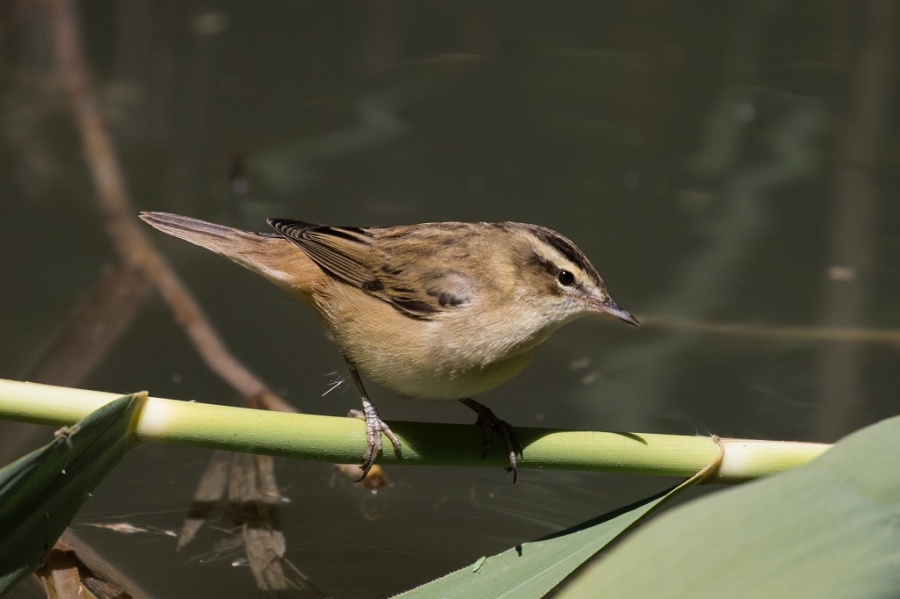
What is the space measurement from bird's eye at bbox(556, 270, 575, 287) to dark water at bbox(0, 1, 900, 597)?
2.93 ft

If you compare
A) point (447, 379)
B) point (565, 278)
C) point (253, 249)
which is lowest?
point (447, 379)

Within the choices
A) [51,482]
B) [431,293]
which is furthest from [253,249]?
[51,482]

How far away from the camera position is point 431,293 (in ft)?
9.21

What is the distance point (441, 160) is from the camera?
18.6 feet

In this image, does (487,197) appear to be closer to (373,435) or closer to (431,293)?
(431,293)

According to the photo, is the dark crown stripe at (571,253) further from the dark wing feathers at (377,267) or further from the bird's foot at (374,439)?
the bird's foot at (374,439)

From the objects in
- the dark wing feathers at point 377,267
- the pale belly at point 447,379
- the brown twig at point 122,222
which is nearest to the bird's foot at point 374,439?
the pale belly at point 447,379

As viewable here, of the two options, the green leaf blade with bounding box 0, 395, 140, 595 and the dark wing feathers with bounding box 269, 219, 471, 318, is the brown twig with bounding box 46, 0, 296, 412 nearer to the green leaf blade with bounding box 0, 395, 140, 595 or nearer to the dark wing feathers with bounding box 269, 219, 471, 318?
the dark wing feathers with bounding box 269, 219, 471, 318

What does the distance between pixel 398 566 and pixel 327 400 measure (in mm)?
1078

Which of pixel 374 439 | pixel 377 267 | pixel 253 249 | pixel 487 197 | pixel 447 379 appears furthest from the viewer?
pixel 487 197

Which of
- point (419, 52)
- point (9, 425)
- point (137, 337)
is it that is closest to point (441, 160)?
point (419, 52)

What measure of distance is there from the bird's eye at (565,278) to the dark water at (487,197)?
894 millimetres

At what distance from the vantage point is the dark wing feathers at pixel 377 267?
Answer: 2.79 meters

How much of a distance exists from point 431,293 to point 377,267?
0.23 meters
